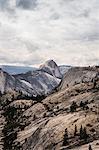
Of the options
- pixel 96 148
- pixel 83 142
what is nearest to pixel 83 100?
pixel 83 142

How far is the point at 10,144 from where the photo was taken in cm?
15788

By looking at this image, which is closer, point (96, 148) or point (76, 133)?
point (96, 148)

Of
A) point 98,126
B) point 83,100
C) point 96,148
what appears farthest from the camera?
point 83,100

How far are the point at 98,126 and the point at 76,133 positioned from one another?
926cm

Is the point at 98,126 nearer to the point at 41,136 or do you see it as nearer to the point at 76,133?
the point at 76,133

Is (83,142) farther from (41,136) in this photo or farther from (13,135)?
(13,135)

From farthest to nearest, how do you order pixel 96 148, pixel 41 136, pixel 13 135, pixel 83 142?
pixel 13 135 → pixel 41 136 → pixel 83 142 → pixel 96 148

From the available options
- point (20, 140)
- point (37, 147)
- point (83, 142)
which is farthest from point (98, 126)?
point (20, 140)

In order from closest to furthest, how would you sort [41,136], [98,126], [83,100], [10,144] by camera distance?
[98,126] < [41,136] < [10,144] < [83,100]

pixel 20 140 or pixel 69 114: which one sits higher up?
pixel 69 114

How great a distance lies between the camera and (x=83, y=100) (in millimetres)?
196375

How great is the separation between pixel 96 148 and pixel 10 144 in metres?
65.5

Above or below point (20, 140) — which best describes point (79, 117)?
above

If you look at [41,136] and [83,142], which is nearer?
[83,142]
